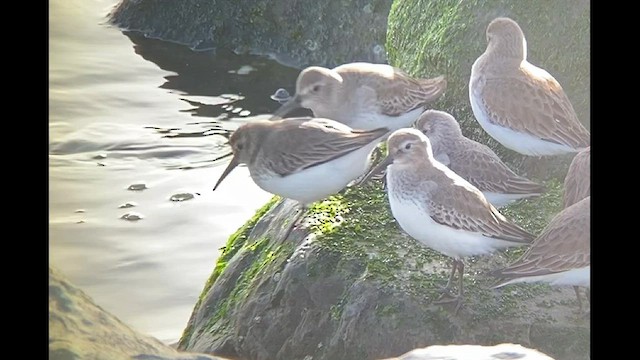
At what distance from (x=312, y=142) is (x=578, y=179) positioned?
668 millimetres

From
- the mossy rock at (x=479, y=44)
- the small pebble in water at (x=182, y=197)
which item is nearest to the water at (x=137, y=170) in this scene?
the small pebble in water at (x=182, y=197)

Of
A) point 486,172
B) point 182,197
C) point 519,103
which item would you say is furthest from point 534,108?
point 182,197

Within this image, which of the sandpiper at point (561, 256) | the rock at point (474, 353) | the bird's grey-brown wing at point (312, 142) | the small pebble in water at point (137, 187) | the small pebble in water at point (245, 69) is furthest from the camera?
the small pebble in water at point (245, 69)

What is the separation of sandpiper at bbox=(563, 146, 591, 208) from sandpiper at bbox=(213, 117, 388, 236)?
0.49 m

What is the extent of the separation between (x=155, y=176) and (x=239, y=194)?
26cm

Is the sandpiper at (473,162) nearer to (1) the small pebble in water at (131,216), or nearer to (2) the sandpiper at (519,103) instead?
(2) the sandpiper at (519,103)

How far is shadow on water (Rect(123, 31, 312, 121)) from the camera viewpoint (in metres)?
3.20

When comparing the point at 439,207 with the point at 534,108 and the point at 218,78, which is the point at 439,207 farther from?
the point at 218,78

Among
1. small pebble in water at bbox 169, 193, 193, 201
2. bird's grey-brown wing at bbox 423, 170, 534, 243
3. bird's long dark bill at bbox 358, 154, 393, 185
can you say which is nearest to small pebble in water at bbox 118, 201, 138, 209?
small pebble in water at bbox 169, 193, 193, 201

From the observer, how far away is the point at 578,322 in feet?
9.01

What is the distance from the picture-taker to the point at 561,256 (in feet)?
8.75

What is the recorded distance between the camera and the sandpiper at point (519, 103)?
9.51ft

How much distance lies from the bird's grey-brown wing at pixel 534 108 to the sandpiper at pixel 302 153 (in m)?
0.35
